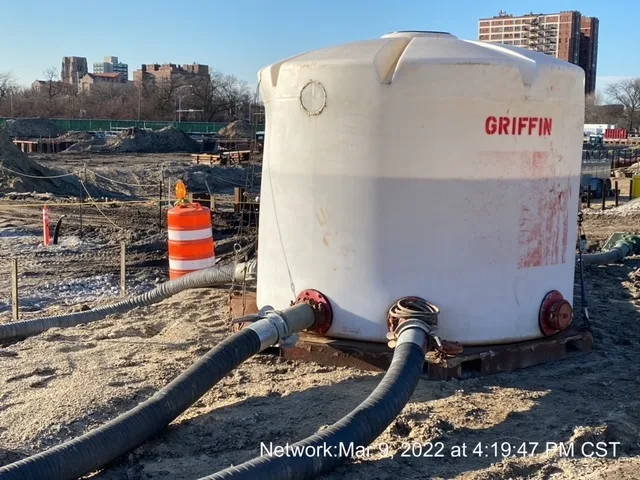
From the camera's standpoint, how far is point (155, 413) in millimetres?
4727

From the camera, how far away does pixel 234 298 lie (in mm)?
7633

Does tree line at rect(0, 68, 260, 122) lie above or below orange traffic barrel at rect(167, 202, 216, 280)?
above

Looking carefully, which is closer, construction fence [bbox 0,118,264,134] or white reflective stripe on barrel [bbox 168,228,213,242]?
white reflective stripe on barrel [bbox 168,228,213,242]

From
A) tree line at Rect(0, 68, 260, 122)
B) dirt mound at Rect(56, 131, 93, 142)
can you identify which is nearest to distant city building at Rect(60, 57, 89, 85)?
tree line at Rect(0, 68, 260, 122)

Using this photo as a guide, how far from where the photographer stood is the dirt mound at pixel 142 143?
168ft

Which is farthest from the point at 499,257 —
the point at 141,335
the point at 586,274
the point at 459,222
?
the point at 586,274

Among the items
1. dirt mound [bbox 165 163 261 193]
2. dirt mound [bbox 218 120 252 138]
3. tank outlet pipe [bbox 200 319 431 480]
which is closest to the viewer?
tank outlet pipe [bbox 200 319 431 480]

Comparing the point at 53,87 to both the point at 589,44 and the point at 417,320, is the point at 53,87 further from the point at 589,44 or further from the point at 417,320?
the point at 417,320

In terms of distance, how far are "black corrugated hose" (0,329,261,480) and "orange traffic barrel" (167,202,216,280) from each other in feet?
12.8

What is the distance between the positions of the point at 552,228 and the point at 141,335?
3988 mm

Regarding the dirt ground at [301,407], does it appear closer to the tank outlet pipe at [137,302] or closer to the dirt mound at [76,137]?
the tank outlet pipe at [137,302]

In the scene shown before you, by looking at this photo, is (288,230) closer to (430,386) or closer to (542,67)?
(430,386)

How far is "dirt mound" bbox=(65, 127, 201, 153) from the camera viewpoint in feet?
168

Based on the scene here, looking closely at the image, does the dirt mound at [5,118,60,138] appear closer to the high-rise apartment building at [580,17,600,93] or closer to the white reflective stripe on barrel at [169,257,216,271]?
the white reflective stripe on barrel at [169,257,216,271]
